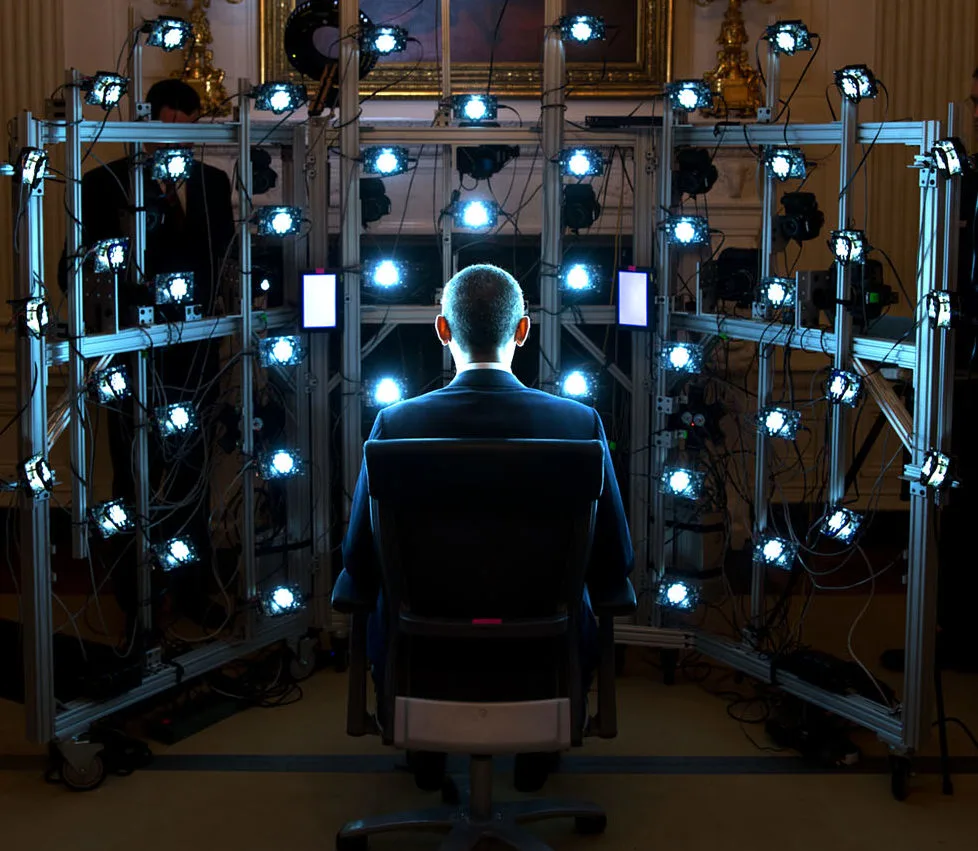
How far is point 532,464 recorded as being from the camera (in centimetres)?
254

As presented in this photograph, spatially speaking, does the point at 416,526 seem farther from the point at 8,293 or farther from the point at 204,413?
the point at 8,293

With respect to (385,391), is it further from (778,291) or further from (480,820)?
(480,820)

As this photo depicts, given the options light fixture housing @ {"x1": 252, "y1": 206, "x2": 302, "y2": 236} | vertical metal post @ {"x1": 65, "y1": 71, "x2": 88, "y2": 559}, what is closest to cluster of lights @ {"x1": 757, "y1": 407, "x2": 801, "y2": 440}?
light fixture housing @ {"x1": 252, "y1": 206, "x2": 302, "y2": 236}

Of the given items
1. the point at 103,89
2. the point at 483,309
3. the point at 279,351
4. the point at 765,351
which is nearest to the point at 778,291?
the point at 765,351

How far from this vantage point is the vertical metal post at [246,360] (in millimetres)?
4047

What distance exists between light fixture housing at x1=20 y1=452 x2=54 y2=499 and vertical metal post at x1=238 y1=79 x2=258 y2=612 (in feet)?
2.80

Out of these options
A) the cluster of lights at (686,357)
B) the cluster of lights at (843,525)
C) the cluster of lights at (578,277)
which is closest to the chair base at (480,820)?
the cluster of lights at (843,525)

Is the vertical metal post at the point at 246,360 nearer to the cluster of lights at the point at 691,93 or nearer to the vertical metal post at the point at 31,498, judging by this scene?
the vertical metal post at the point at 31,498

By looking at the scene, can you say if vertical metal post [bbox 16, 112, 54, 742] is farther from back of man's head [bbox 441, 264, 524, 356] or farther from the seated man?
back of man's head [bbox 441, 264, 524, 356]

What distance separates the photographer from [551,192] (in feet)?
14.1

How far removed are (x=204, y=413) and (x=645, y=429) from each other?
140 centimetres

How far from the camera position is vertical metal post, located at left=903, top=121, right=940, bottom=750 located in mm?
3398

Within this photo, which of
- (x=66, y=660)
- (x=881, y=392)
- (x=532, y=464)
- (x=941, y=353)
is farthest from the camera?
(x=66, y=660)

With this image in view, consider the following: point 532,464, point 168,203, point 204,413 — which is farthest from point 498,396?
point 168,203
